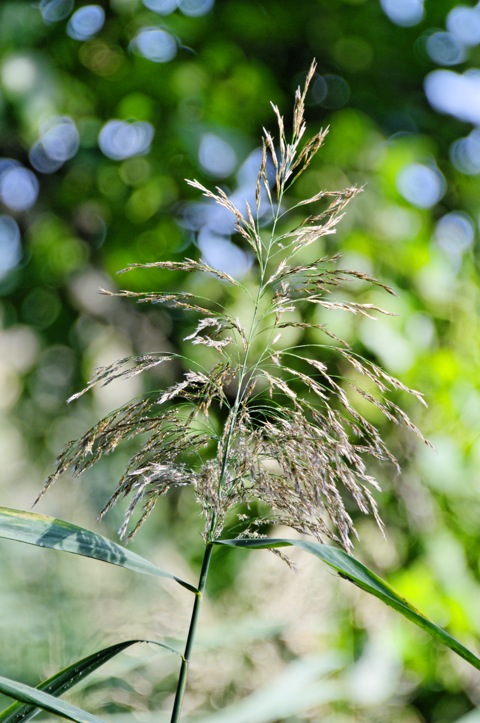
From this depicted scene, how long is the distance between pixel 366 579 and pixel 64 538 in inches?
4.9

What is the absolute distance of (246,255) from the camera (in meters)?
1.10

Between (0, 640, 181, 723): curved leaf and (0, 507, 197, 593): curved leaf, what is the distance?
4 cm

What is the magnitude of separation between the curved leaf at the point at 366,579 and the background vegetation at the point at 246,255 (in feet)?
2.31

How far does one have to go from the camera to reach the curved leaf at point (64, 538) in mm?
304

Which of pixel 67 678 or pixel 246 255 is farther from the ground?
pixel 67 678

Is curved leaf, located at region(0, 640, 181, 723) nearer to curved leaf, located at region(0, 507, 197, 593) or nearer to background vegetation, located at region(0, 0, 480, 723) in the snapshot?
curved leaf, located at region(0, 507, 197, 593)

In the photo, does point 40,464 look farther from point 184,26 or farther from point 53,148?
point 184,26

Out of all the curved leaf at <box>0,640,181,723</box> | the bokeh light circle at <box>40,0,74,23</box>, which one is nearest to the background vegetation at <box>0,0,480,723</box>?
the bokeh light circle at <box>40,0,74,23</box>

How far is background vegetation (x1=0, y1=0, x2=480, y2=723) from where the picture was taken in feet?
3.28

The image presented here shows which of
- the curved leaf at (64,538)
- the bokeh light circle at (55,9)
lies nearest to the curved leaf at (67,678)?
the curved leaf at (64,538)

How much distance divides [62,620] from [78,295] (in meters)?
0.50

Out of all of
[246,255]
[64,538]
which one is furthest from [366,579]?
[246,255]

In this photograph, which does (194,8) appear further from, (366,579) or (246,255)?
(366,579)

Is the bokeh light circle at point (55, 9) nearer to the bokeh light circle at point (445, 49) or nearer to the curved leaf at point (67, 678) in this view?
the bokeh light circle at point (445, 49)
